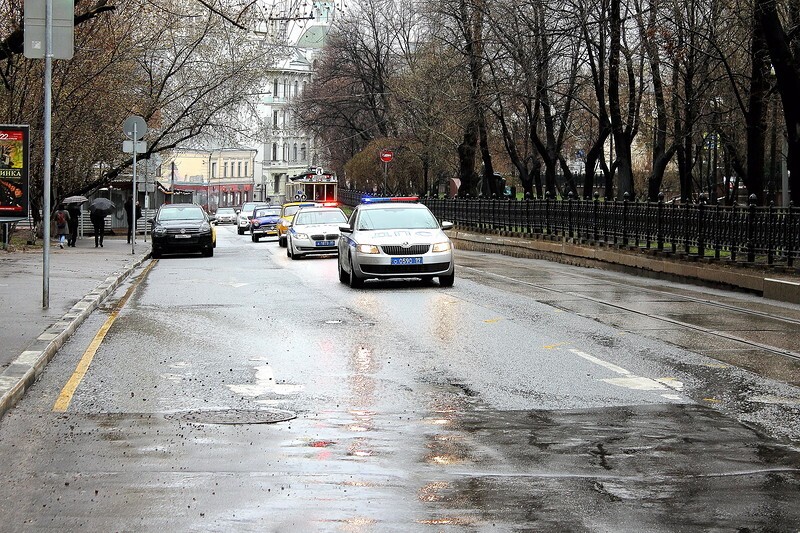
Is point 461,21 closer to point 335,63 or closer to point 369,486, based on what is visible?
point 335,63

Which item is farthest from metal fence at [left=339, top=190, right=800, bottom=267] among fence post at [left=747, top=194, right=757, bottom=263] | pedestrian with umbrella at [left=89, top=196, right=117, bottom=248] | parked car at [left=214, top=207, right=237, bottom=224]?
parked car at [left=214, top=207, right=237, bottom=224]

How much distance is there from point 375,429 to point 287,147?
143874mm

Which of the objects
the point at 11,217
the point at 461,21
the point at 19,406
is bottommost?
the point at 19,406

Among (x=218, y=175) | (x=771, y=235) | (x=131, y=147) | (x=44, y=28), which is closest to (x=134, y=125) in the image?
(x=131, y=147)

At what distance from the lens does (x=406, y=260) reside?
841 inches

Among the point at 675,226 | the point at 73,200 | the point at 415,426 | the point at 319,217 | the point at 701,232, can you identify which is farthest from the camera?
the point at 73,200

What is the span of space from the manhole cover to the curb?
54.1 inches

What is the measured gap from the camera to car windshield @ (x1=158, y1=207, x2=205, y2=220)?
37.3 metres

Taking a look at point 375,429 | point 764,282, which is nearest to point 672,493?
point 375,429

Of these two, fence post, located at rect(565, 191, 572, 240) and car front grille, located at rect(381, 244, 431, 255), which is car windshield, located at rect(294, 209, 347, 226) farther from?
car front grille, located at rect(381, 244, 431, 255)

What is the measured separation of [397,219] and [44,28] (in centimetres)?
880

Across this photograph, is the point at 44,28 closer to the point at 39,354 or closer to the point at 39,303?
the point at 39,303

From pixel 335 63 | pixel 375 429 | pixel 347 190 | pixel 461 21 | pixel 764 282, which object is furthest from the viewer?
pixel 347 190

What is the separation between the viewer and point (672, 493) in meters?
6.28
